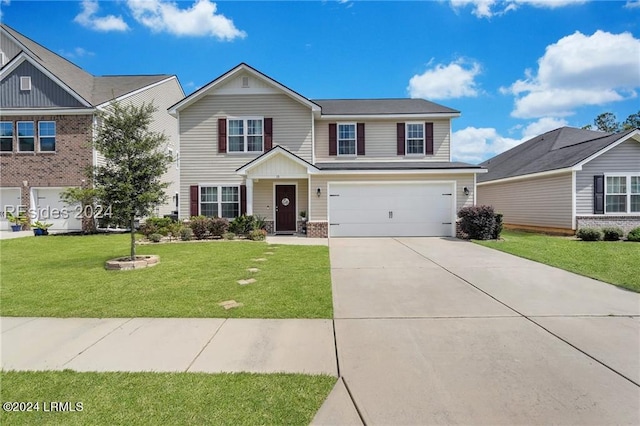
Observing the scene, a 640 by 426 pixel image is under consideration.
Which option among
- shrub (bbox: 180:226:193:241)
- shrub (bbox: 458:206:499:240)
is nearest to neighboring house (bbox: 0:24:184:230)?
shrub (bbox: 180:226:193:241)

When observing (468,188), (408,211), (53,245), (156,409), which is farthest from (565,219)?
(53,245)

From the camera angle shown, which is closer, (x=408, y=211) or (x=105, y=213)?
(x=105, y=213)

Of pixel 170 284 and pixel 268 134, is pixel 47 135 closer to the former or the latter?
pixel 268 134

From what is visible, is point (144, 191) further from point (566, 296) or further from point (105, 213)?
point (566, 296)

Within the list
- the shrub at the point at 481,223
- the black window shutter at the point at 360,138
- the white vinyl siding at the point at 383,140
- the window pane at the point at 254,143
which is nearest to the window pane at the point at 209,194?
the window pane at the point at 254,143

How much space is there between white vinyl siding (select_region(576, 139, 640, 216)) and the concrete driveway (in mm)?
9507

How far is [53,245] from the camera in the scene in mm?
11297

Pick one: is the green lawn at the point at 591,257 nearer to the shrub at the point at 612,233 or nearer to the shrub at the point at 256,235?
the shrub at the point at 612,233

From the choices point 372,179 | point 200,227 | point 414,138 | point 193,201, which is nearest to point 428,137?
point 414,138

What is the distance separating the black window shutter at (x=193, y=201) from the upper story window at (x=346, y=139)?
7.38 meters

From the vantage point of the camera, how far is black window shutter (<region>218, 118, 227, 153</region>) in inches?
578

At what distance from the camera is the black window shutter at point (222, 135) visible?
14688mm

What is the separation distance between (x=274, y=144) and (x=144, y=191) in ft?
25.5

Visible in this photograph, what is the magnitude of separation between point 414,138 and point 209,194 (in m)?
10.7
